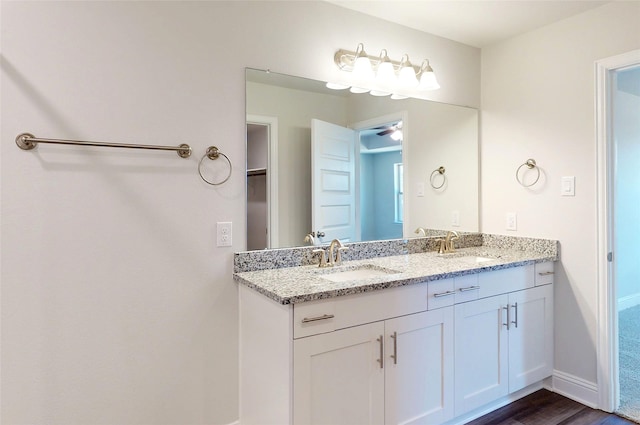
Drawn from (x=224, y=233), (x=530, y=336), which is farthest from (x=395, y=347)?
(x=530, y=336)

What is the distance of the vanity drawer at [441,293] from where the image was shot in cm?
193

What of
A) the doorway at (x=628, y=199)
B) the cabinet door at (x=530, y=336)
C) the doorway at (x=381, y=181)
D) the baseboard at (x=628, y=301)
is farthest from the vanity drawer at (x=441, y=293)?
the baseboard at (x=628, y=301)

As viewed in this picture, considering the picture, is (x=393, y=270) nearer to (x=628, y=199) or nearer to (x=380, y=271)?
(x=380, y=271)

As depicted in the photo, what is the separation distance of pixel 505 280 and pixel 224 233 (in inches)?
62.2

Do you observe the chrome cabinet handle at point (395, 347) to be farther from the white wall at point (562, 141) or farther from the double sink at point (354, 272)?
the white wall at point (562, 141)

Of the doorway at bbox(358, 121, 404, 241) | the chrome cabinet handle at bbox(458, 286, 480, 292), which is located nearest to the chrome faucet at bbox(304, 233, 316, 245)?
the doorway at bbox(358, 121, 404, 241)

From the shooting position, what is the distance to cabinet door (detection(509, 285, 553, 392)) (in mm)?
2301

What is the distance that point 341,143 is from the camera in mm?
2396

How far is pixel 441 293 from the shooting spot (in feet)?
6.46

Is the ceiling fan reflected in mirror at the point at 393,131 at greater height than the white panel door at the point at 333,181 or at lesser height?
greater

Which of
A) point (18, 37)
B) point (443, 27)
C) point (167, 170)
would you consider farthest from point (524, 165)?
point (18, 37)

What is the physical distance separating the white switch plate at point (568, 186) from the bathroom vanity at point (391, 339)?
422 millimetres

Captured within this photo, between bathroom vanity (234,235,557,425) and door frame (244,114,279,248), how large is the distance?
204 millimetres

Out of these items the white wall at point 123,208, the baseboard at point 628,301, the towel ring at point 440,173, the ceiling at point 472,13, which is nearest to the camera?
the white wall at point 123,208
